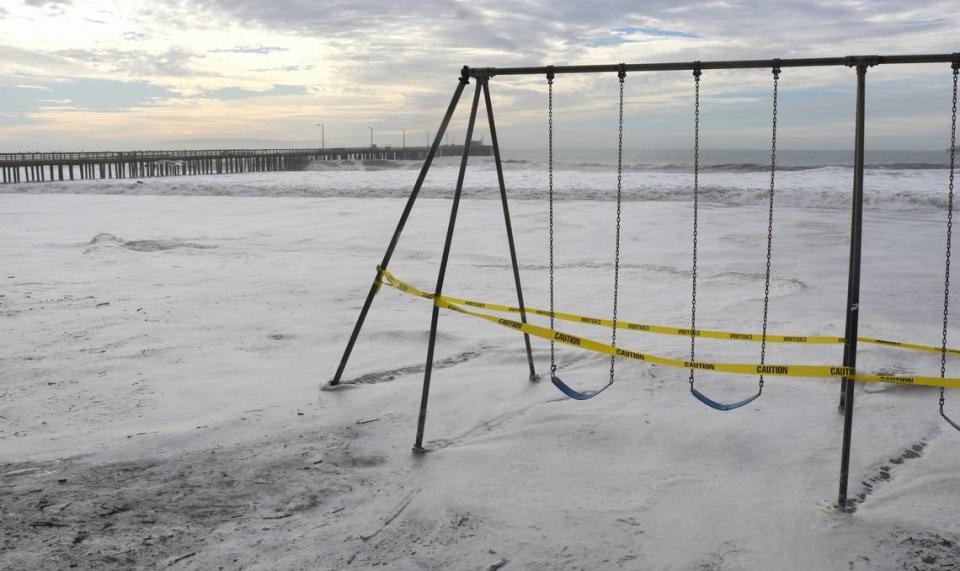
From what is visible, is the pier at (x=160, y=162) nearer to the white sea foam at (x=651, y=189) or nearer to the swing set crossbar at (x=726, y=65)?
the white sea foam at (x=651, y=189)

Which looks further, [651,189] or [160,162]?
[160,162]

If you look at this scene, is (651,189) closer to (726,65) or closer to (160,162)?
(726,65)

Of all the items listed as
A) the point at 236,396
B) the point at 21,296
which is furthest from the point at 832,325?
the point at 21,296

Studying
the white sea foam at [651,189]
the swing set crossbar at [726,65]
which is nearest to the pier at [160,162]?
the white sea foam at [651,189]

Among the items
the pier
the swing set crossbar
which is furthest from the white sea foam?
the swing set crossbar

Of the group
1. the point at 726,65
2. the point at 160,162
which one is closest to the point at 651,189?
the point at 726,65

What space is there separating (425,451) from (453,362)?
184 centimetres

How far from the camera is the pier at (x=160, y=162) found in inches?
2001

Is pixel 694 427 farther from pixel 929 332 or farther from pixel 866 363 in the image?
pixel 929 332

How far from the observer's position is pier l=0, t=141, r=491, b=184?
50816 mm

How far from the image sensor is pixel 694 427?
15.0 ft

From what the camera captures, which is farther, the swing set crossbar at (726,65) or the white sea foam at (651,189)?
the white sea foam at (651,189)

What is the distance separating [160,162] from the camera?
198ft

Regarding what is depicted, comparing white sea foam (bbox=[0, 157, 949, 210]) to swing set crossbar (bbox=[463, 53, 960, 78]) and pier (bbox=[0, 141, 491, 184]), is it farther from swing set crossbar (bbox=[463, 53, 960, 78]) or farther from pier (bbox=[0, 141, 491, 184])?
swing set crossbar (bbox=[463, 53, 960, 78])
